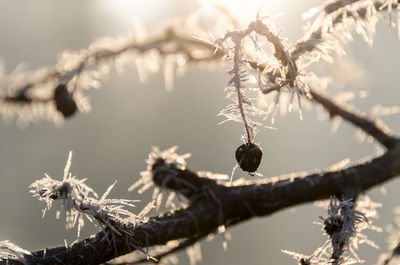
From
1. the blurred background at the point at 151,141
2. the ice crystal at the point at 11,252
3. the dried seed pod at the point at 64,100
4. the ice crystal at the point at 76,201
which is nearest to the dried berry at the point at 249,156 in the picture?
the ice crystal at the point at 76,201

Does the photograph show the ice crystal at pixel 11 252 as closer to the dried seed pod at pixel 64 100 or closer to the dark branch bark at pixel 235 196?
the dark branch bark at pixel 235 196

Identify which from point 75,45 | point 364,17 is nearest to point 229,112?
point 364,17

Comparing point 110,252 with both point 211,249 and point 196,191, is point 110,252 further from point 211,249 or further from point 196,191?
point 211,249

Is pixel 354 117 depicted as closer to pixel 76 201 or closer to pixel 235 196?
pixel 235 196

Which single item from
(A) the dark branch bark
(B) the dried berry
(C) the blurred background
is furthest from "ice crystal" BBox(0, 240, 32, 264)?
(C) the blurred background

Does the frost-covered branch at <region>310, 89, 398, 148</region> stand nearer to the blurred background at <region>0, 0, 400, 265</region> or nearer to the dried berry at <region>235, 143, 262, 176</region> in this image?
the dried berry at <region>235, 143, 262, 176</region>
